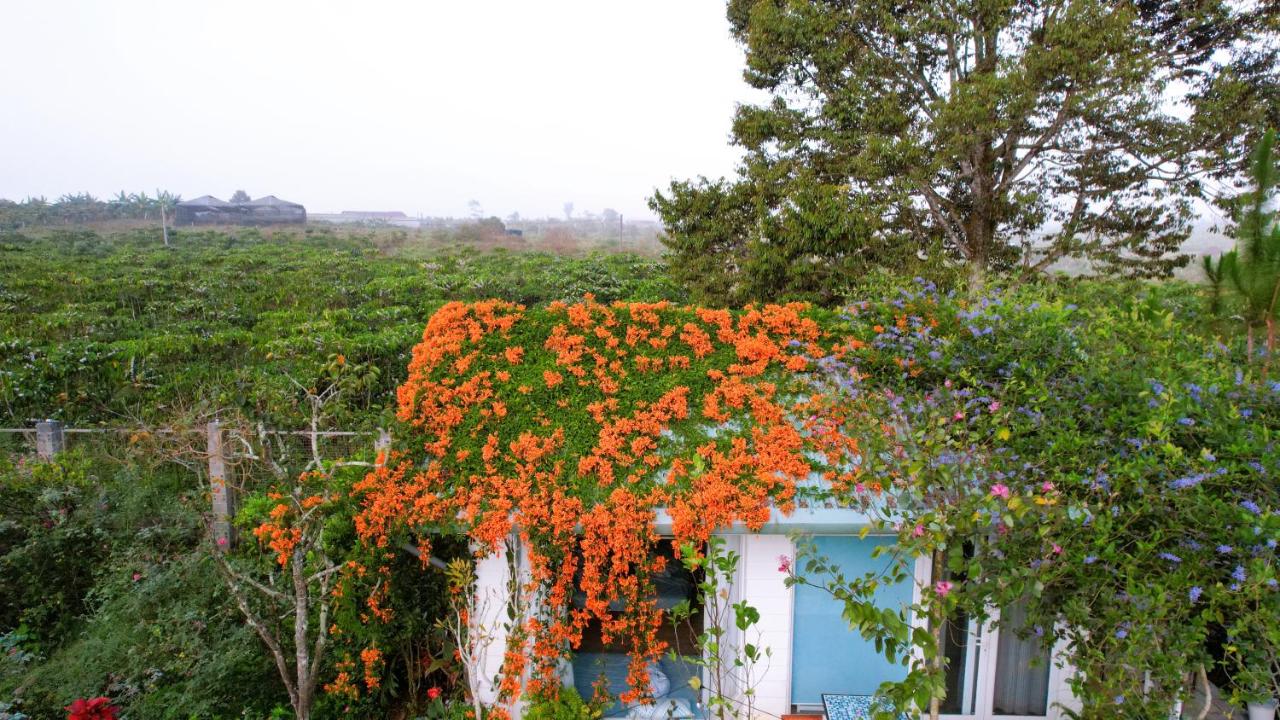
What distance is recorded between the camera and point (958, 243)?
13.2 metres

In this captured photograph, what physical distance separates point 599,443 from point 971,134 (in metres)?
9.63

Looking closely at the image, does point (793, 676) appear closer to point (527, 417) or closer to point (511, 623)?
point (511, 623)

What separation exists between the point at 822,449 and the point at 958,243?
998 cm

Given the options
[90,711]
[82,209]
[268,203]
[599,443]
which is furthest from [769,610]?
[268,203]

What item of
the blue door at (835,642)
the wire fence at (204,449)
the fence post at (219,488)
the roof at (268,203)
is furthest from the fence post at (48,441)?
the roof at (268,203)

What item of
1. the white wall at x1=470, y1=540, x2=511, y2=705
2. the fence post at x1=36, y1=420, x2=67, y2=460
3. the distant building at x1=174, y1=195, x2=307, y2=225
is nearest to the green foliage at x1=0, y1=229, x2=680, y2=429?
the fence post at x1=36, y1=420, x2=67, y2=460

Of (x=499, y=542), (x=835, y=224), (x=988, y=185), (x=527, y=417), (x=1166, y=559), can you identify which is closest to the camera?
(x=1166, y=559)

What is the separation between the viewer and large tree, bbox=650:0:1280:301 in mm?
11141

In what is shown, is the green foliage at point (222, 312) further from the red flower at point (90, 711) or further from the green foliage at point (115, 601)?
the red flower at point (90, 711)

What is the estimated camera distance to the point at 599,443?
5.33 meters

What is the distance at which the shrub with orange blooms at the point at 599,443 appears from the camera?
489 cm

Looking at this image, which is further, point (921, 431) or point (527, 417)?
point (527, 417)

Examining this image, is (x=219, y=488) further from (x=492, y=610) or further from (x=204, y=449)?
(x=492, y=610)

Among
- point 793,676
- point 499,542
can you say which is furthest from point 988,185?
point 499,542
